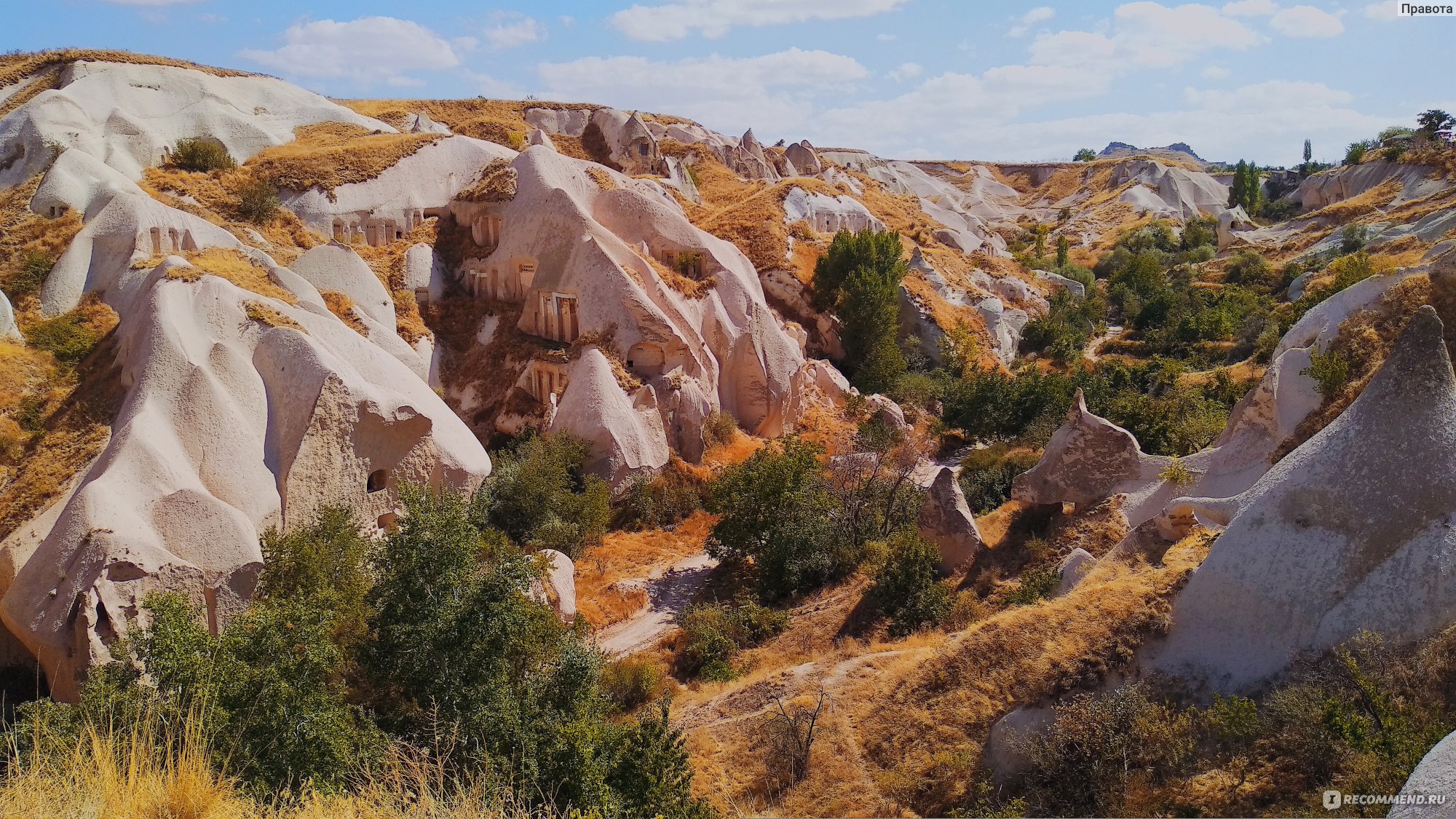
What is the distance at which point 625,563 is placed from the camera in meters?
18.9

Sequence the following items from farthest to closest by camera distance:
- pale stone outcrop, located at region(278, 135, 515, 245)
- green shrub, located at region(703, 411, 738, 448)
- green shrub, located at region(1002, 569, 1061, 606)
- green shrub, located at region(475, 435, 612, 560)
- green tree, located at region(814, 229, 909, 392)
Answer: green tree, located at region(814, 229, 909, 392) → pale stone outcrop, located at region(278, 135, 515, 245) → green shrub, located at region(703, 411, 738, 448) → green shrub, located at region(475, 435, 612, 560) → green shrub, located at region(1002, 569, 1061, 606)

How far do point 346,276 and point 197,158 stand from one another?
26.2 ft

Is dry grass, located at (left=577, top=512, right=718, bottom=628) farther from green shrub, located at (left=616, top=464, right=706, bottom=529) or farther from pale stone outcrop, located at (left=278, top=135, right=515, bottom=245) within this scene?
pale stone outcrop, located at (left=278, top=135, right=515, bottom=245)

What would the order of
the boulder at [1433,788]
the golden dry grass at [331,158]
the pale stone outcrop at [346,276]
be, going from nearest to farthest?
the boulder at [1433,788] < the pale stone outcrop at [346,276] < the golden dry grass at [331,158]

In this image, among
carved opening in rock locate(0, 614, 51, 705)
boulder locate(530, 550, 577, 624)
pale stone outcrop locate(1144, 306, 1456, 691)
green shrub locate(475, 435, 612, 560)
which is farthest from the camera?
green shrub locate(475, 435, 612, 560)

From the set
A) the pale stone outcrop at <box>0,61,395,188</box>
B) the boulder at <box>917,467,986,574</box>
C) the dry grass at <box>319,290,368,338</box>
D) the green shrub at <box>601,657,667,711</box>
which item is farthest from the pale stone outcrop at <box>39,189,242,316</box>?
the boulder at <box>917,467,986,574</box>

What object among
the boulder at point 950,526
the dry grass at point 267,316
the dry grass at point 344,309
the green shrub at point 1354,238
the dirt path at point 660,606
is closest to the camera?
the dry grass at point 267,316

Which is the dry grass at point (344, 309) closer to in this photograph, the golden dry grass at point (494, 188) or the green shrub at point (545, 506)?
the green shrub at point (545, 506)

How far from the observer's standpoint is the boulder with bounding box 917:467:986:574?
15969mm

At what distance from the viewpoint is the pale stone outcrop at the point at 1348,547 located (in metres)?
9.12

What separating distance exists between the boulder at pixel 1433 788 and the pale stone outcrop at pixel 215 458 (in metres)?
13.1

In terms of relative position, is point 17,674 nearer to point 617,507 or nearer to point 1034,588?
point 617,507

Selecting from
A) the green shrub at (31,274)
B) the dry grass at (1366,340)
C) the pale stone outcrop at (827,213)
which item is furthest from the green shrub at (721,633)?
the pale stone outcrop at (827,213)

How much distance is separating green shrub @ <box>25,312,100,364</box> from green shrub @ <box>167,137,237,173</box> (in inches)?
405
